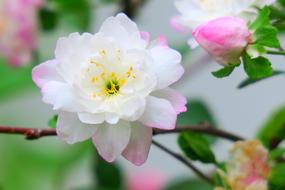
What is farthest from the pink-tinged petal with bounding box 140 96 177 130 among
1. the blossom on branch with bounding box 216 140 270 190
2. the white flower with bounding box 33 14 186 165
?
the blossom on branch with bounding box 216 140 270 190

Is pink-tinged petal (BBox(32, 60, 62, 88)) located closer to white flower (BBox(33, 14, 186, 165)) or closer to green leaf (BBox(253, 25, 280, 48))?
white flower (BBox(33, 14, 186, 165))

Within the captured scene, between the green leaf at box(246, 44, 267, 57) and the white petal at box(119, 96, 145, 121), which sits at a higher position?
the green leaf at box(246, 44, 267, 57)

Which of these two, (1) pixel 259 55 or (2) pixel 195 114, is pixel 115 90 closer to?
(1) pixel 259 55

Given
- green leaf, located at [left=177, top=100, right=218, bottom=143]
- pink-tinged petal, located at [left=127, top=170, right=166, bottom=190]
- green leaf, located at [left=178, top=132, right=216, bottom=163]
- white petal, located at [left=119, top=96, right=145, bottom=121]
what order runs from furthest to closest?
pink-tinged petal, located at [left=127, top=170, right=166, bottom=190] → green leaf, located at [left=177, top=100, right=218, bottom=143] → green leaf, located at [left=178, top=132, right=216, bottom=163] → white petal, located at [left=119, top=96, right=145, bottom=121]

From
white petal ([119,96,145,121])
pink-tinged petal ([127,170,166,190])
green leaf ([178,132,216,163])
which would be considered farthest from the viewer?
pink-tinged petal ([127,170,166,190])

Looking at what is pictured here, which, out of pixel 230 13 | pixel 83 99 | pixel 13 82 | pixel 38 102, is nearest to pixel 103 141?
pixel 83 99

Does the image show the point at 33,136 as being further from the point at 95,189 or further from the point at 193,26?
the point at 95,189

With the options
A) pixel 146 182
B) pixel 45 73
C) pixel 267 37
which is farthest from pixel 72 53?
pixel 146 182

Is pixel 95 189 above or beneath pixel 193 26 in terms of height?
beneath
